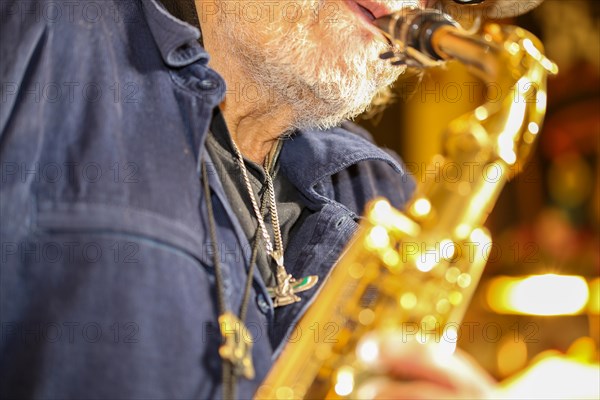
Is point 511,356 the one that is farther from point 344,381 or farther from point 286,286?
point 344,381

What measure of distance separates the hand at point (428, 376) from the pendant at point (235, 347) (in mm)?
230

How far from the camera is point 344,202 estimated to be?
2.00 meters

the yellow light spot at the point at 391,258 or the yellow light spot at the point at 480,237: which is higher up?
the yellow light spot at the point at 480,237

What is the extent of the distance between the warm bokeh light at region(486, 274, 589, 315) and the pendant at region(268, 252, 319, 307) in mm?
3093

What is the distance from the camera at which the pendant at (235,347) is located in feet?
4.13

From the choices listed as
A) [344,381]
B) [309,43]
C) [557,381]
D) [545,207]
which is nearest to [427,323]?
[344,381]

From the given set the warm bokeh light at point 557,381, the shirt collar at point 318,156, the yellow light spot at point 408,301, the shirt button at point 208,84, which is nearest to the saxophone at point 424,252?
the yellow light spot at point 408,301

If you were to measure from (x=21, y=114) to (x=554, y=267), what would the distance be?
3952 mm

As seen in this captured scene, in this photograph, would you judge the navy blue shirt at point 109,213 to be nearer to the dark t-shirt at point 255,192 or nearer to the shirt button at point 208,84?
the shirt button at point 208,84

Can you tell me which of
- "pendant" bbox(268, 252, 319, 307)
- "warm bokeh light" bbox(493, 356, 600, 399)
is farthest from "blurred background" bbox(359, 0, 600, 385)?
"pendant" bbox(268, 252, 319, 307)

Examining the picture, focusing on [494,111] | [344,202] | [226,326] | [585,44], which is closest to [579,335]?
[585,44]

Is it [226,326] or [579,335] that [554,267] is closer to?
[579,335]

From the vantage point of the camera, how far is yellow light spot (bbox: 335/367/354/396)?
4.10 ft

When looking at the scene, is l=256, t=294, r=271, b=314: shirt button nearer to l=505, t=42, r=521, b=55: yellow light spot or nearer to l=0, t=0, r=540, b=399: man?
l=0, t=0, r=540, b=399: man
